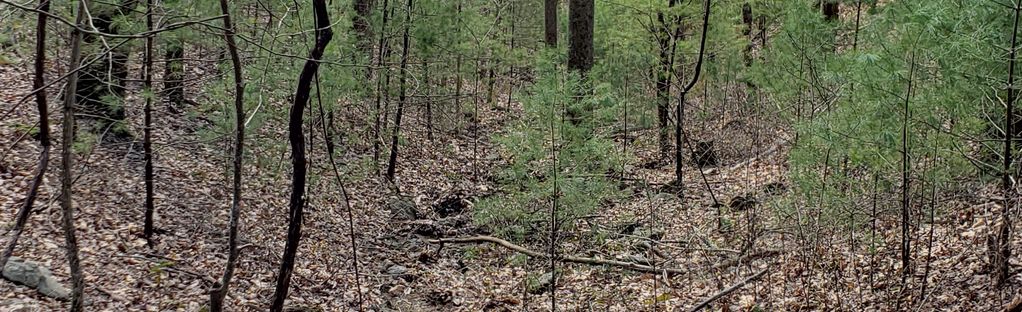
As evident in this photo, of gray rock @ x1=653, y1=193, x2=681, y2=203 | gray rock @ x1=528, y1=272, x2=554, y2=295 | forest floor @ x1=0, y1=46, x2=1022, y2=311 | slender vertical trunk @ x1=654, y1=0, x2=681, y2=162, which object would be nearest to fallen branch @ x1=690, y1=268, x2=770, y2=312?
forest floor @ x1=0, y1=46, x2=1022, y2=311

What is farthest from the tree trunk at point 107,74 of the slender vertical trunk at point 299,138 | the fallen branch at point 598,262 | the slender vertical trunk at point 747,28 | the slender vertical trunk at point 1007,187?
the slender vertical trunk at point 747,28

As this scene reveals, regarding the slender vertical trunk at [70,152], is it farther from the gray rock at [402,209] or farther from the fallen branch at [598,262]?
the gray rock at [402,209]

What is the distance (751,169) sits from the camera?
42.4 feet

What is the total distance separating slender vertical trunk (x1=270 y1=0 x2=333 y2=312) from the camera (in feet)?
16.5

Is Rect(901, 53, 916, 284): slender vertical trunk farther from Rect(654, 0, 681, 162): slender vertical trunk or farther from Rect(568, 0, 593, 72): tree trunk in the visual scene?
Rect(654, 0, 681, 162): slender vertical trunk

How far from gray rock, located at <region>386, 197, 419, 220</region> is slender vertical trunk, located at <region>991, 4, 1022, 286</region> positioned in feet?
27.9

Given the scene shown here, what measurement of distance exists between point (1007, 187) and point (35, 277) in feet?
28.4

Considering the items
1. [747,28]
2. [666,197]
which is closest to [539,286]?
[666,197]

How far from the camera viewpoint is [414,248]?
10375 millimetres

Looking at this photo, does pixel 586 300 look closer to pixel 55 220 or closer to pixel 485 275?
pixel 485 275

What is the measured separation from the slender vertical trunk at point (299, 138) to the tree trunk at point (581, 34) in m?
5.28

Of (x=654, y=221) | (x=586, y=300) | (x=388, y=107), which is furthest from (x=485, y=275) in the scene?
(x=388, y=107)

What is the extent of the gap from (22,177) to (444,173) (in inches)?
314

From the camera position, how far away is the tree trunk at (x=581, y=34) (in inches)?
388
